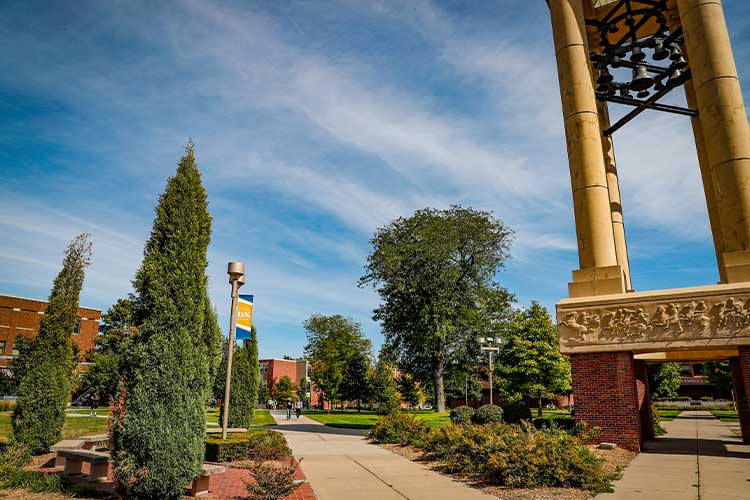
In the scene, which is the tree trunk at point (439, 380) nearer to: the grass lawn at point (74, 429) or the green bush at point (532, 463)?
the grass lawn at point (74, 429)

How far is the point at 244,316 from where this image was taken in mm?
11977

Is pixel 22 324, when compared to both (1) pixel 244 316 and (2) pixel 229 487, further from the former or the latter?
(2) pixel 229 487

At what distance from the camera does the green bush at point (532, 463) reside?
25.7 feet

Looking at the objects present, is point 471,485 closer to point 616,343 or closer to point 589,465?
point 589,465

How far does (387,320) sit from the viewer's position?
34688 millimetres

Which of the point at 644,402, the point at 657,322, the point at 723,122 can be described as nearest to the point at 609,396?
the point at 657,322


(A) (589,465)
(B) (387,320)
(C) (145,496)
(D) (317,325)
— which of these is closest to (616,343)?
(A) (589,465)

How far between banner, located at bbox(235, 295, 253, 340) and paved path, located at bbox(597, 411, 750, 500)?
824 cm

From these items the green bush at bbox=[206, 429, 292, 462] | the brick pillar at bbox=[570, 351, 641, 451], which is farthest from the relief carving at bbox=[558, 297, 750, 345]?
the green bush at bbox=[206, 429, 292, 462]

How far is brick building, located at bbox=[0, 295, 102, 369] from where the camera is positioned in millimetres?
48531

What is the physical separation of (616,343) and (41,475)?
42.9ft

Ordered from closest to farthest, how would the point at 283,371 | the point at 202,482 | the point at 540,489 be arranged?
the point at 202,482 → the point at 540,489 → the point at 283,371

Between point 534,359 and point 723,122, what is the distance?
2707cm

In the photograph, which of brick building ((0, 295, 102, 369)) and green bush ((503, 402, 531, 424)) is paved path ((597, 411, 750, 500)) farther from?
brick building ((0, 295, 102, 369))
